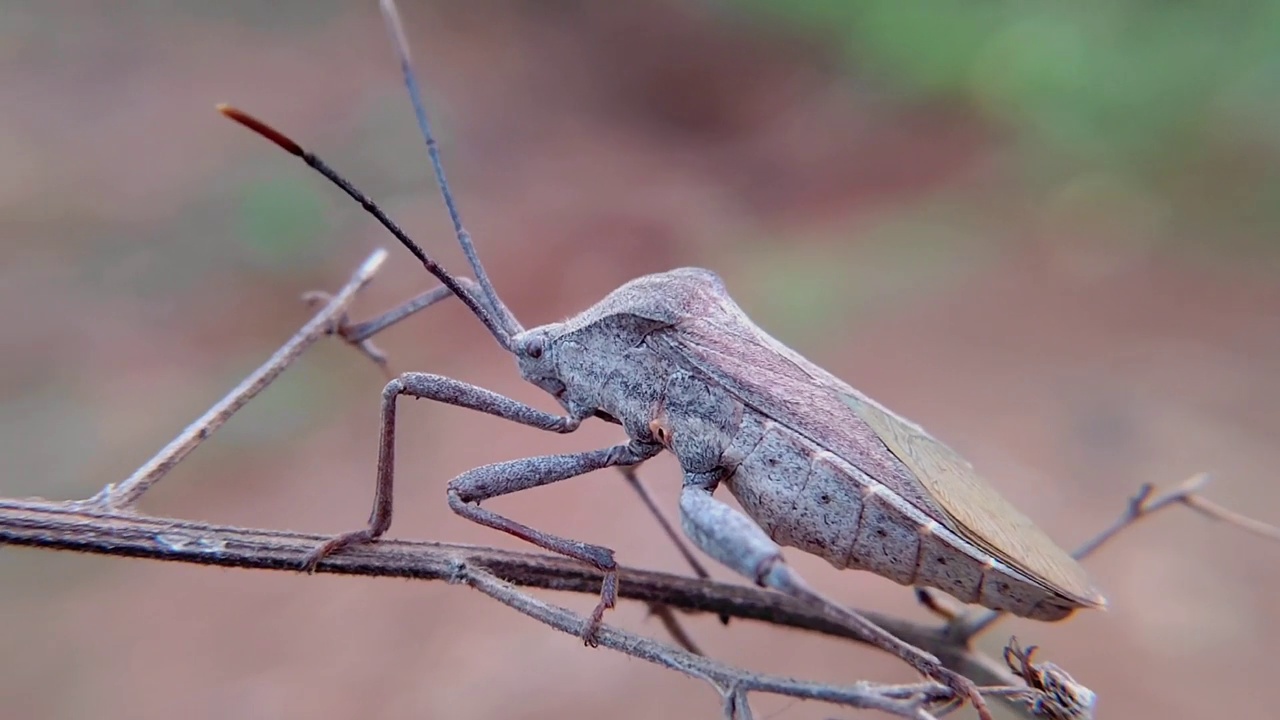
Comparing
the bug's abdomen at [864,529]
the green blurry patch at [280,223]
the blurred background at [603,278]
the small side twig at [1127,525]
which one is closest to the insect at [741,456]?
the bug's abdomen at [864,529]

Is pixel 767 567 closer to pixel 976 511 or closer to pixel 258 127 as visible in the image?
pixel 976 511

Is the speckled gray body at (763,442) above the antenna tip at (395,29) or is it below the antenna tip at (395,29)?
below

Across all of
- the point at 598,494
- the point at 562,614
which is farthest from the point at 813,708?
the point at 562,614

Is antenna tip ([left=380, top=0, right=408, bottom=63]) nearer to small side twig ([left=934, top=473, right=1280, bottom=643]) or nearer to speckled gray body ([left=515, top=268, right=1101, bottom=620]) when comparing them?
speckled gray body ([left=515, top=268, right=1101, bottom=620])

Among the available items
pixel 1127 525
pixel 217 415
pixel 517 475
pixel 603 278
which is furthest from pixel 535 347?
pixel 603 278

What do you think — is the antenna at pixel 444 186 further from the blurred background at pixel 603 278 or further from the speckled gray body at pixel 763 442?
the blurred background at pixel 603 278

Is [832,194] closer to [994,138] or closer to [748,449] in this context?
[994,138]

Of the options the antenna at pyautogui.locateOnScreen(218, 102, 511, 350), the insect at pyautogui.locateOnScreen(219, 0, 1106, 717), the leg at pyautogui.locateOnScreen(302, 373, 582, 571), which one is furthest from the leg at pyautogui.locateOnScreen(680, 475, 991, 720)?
the antenna at pyautogui.locateOnScreen(218, 102, 511, 350)
